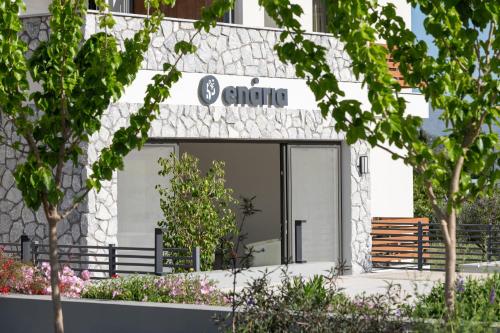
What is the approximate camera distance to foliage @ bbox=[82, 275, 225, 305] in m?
15.1

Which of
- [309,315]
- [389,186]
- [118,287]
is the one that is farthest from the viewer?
[389,186]

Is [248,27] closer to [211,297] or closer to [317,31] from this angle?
[317,31]

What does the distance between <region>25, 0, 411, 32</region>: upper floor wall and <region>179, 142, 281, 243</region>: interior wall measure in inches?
112

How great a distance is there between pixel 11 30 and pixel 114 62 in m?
1.05

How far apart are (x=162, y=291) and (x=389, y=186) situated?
14945mm

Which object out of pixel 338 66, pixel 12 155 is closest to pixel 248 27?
pixel 338 66

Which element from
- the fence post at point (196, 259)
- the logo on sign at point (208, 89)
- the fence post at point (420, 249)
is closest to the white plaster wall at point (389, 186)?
the fence post at point (420, 249)

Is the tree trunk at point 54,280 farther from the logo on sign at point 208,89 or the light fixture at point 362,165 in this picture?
the light fixture at point 362,165

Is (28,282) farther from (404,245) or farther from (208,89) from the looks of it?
(404,245)

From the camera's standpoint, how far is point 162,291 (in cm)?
1528

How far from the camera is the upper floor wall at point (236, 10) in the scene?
82.3 ft

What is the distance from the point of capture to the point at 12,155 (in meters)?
21.5

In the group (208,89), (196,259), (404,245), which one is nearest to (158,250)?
(196,259)

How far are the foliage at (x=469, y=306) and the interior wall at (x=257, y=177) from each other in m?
13.4
